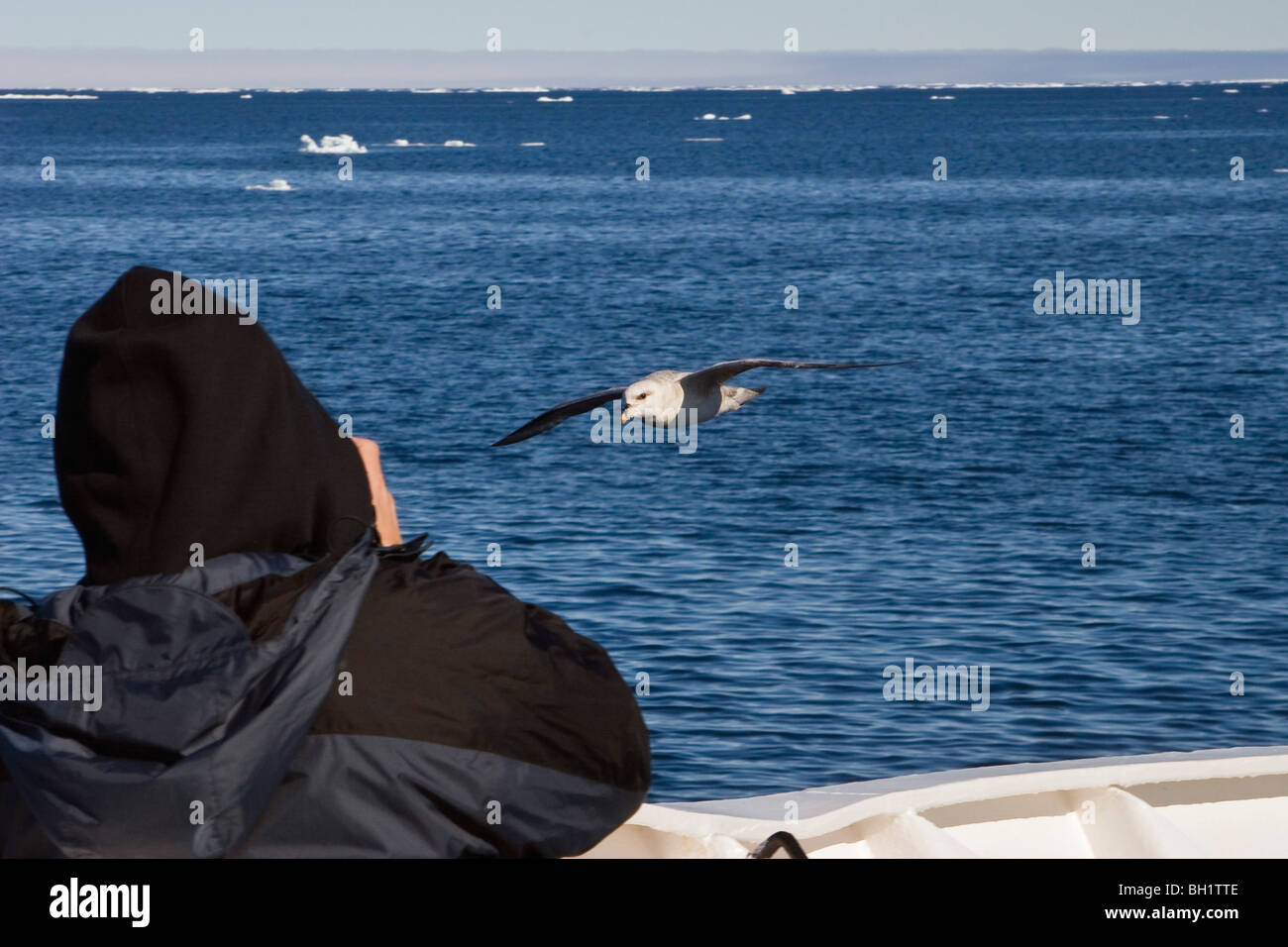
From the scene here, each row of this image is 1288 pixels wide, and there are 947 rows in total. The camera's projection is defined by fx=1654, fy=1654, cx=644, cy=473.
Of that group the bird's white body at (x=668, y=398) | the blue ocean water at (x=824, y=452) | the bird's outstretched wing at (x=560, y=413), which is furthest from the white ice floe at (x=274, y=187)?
the bird's outstretched wing at (x=560, y=413)

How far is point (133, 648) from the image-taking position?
7.69 feet

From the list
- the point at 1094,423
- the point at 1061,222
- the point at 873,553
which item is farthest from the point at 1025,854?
the point at 1061,222

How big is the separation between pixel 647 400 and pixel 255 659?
1138 cm

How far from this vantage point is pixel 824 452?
33062mm

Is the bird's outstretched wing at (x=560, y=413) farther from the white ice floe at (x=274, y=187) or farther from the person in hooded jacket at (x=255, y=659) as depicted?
the white ice floe at (x=274, y=187)

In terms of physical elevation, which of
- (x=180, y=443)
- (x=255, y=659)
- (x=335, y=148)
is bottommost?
(x=255, y=659)

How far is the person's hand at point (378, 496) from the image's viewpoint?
259 centimetres

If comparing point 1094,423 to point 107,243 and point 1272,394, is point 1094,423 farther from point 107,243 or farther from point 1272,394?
point 107,243

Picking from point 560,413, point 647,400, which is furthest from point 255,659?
point 647,400

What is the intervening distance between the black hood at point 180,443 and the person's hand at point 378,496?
114mm

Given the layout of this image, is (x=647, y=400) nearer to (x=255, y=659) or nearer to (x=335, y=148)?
(x=255, y=659)

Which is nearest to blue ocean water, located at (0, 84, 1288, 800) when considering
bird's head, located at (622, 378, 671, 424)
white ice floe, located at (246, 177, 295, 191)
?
bird's head, located at (622, 378, 671, 424)

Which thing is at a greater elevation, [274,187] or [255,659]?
[274,187]

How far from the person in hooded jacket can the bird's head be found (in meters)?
11.0
